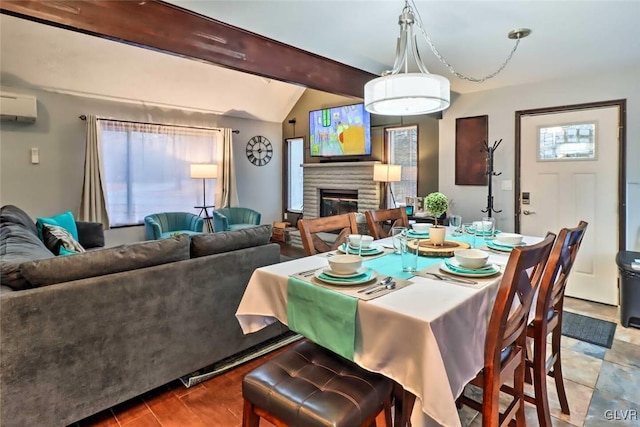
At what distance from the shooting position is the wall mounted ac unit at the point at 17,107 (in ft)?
13.8

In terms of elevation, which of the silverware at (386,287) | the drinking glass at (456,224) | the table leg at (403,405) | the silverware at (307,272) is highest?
the drinking glass at (456,224)

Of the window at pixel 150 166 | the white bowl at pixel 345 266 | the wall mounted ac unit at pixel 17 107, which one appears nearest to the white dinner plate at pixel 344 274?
the white bowl at pixel 345 266

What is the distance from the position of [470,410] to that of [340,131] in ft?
15.5

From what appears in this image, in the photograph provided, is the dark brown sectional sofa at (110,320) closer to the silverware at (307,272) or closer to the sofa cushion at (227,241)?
the sofa cushion at (227,241)

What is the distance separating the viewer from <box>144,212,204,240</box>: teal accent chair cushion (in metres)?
5.18

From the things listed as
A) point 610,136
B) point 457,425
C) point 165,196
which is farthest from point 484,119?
point 165,196

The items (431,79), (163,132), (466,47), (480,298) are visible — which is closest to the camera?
(480,298)

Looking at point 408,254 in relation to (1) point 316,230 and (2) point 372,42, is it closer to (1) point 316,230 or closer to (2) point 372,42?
(1) point 316,230

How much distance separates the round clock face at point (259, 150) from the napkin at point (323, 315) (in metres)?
5.70

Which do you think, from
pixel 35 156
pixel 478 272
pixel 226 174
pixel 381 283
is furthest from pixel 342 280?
pixel 226 174

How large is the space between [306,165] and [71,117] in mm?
3559

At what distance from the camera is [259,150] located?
23.1ft

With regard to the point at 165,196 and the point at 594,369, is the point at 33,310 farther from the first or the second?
the point at 165,196

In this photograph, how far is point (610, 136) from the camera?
3.51m
